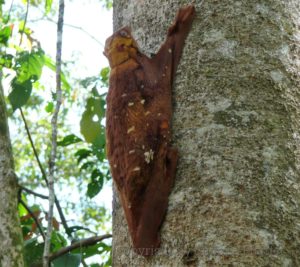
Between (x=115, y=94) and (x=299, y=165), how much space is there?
1.44 feet

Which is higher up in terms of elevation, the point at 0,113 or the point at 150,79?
the point at 0,113

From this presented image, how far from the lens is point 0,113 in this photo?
94.3 inches

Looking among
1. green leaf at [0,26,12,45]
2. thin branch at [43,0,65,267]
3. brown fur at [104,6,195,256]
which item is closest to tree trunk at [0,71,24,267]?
thin branch at [43,0,65,267]

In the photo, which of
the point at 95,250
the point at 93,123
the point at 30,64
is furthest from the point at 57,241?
the point at 30,64

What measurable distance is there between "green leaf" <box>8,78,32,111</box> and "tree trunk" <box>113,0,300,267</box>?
1.19 metres

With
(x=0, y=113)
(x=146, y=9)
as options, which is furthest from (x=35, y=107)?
(x=146, y=9)

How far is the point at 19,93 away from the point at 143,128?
1424mm

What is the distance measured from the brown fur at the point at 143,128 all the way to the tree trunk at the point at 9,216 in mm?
723

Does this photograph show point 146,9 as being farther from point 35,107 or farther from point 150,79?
point 35,107

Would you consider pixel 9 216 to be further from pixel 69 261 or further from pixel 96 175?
pixel 96 175

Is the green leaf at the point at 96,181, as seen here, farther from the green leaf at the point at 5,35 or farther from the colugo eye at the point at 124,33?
the colugo eye at the point at 124,33

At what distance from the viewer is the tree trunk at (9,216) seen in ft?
6.70

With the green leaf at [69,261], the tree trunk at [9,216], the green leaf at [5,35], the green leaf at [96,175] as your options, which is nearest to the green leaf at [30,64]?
the green leaf at [5,35]

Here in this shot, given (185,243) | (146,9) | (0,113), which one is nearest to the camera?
(185,243)
